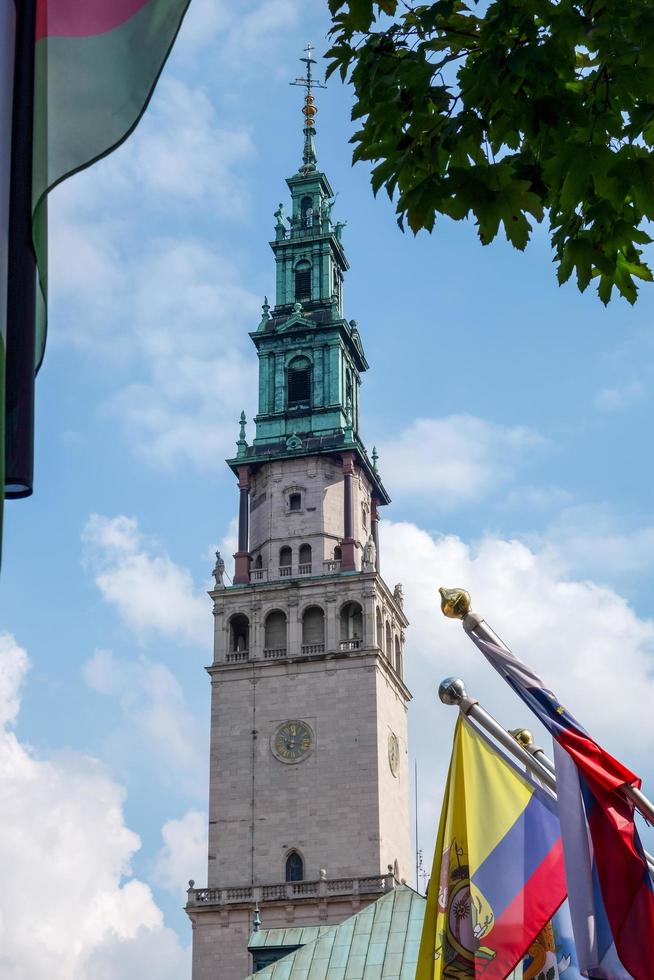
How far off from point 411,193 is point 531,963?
14.0 meters

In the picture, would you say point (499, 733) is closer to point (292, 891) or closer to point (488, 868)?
point (488, 868)

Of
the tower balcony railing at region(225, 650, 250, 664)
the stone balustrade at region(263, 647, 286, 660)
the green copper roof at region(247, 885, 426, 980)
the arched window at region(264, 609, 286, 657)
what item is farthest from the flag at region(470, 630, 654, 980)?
the arched window at region(264, 609, 286, 657)

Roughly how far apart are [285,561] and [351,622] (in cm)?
507

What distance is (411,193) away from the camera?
962 cm

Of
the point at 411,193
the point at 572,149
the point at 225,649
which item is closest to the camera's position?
the point at 572,149

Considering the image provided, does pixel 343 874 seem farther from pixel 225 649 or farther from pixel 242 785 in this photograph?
pixel 225 649

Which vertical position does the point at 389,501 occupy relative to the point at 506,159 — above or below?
above

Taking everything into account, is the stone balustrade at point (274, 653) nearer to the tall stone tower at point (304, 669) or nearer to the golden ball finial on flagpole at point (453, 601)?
the tall stone tower at point (304, 669)

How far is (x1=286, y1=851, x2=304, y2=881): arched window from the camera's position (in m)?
69.5

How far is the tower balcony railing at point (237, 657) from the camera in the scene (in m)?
74.6

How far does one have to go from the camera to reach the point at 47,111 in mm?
6574

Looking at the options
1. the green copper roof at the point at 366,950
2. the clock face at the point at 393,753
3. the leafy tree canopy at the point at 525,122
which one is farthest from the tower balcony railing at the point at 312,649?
the leafy tree canopy at the point at 525,122

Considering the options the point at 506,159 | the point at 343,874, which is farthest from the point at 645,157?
the point at 343,874

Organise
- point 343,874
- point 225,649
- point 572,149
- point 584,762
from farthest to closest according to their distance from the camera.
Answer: point 225,649
point 343,874
point 584,762
point 572,149
